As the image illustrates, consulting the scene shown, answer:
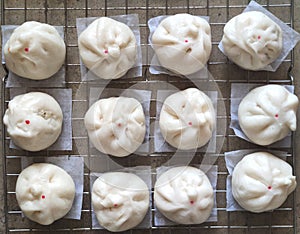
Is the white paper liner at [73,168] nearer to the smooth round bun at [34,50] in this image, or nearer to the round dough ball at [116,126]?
the round dough ball at [116,126]

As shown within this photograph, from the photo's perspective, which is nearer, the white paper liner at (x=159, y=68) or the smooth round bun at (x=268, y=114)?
the smooth round bun at (x=268, y=114)

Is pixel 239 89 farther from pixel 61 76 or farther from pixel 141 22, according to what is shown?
pixel 61 76

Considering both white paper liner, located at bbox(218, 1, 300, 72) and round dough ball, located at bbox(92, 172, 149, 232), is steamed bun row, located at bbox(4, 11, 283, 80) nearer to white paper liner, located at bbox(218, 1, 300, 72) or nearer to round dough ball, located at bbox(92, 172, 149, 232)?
white paper liner, located at bbox(218, 1, 300, 72)

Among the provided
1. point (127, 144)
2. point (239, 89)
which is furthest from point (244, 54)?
point (127, 144)

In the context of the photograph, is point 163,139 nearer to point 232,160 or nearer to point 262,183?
point 232,160

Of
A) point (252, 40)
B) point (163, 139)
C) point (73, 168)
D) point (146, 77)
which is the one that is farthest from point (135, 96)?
point (252, 40)

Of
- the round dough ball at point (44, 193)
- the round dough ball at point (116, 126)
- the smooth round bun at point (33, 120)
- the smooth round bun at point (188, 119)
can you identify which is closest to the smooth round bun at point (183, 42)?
the smooth round bun at point (188, 119)
